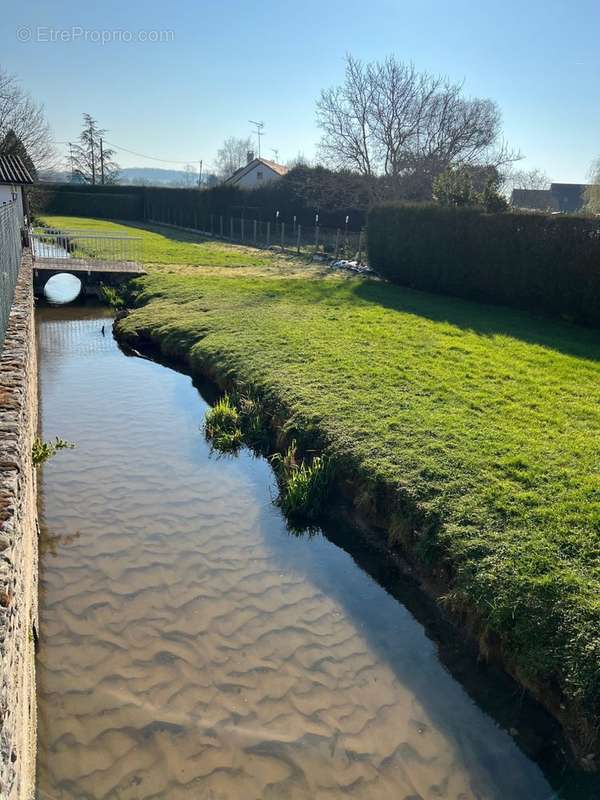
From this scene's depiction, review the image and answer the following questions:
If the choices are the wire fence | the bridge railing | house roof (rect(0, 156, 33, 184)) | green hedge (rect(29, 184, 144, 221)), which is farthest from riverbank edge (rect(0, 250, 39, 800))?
green hedge (rect(29, 184, 144, 221))

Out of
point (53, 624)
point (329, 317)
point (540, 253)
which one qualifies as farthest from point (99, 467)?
point (540, 253)

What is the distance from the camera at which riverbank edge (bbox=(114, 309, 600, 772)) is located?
3.83 m

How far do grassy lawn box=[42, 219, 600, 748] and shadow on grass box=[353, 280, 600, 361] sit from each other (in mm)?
66

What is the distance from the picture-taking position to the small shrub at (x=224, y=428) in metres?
8.58

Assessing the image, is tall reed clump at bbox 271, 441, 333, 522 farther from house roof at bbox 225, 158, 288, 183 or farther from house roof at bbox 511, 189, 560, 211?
house roof at bbox 511, 189, 560, 211

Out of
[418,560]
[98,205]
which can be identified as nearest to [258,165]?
[98,205]

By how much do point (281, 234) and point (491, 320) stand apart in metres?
23.4

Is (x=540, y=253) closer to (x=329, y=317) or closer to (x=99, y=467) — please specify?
(x=329, y=317)

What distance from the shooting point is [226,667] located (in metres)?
4.58

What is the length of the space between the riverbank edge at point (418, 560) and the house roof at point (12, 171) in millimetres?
18388

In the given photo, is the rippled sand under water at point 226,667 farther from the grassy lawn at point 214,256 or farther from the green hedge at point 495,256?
the grassy lawn at point 214,256

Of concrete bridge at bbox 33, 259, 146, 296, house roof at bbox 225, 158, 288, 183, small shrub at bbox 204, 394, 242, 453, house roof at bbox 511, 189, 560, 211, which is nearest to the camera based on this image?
small shrub at bbox 204, 394, 242, 453

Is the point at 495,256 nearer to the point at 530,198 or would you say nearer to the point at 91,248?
the point at 91,248

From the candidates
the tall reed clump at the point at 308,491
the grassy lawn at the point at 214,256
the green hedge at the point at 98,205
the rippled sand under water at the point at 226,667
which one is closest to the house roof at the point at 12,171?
the grassy lawn at the point at 214,256
